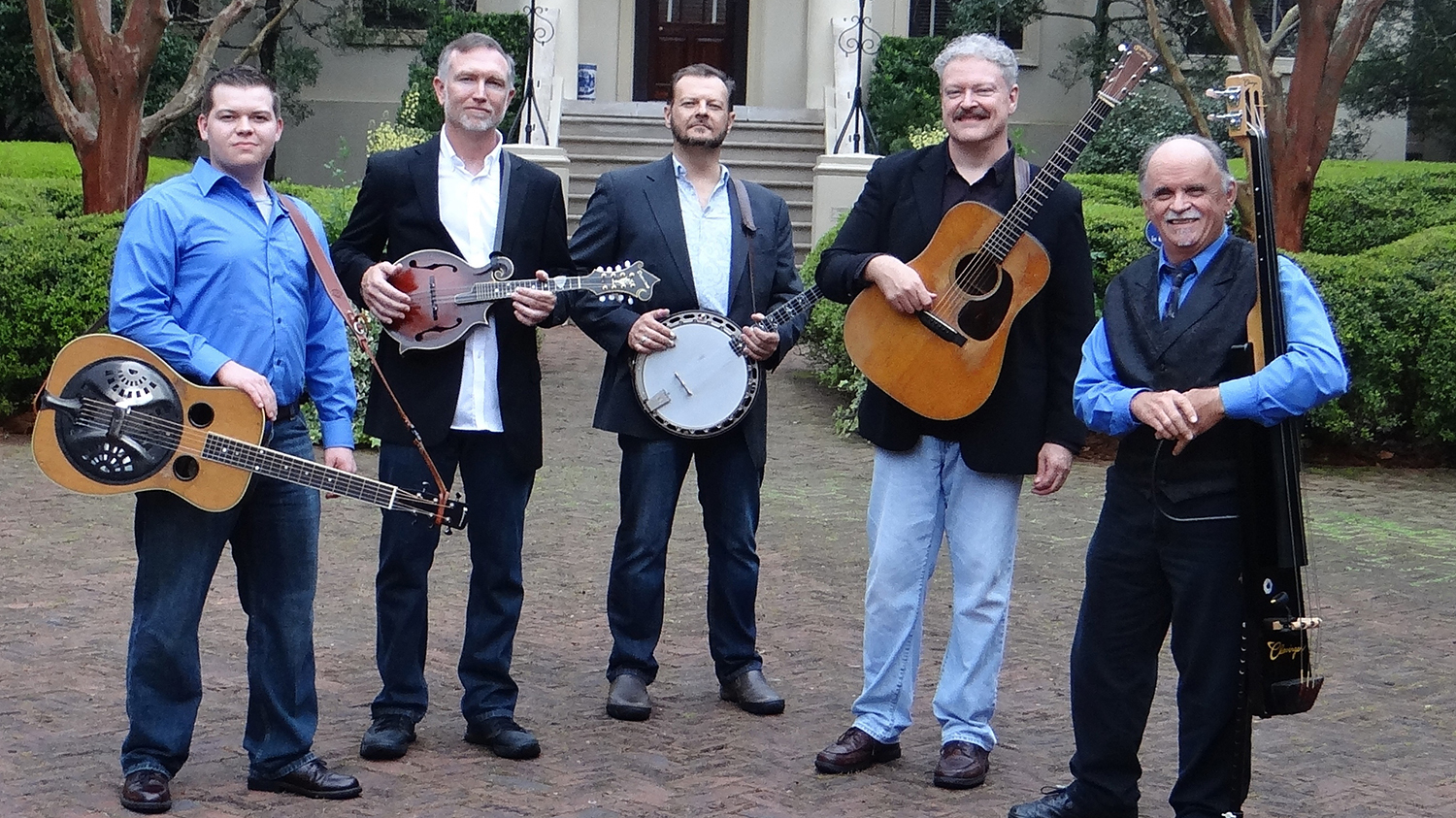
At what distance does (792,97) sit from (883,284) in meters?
15.5

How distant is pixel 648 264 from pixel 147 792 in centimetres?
242

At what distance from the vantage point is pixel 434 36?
63.9 ft

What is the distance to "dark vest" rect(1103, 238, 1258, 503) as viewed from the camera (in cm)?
445

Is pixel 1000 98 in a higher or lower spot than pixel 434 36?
lower

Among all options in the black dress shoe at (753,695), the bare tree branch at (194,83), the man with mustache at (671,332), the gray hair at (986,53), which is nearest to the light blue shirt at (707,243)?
the man with mustache at (671,332)

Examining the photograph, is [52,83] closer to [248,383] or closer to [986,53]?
[248,383]

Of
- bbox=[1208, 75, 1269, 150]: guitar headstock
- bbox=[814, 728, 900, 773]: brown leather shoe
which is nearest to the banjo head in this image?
bbox=[814, 728, 900, 773]: brown leather shoe

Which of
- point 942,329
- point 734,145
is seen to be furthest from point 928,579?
point 734,145

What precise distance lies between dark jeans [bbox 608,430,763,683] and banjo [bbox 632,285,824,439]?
0.15m

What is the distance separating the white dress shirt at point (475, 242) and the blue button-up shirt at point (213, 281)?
568mm

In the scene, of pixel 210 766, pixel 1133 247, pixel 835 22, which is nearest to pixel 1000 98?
pixel 210 766

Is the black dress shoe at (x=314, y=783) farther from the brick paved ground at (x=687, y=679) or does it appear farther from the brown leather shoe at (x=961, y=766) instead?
the brown leather shoe at (x=961, y=766)

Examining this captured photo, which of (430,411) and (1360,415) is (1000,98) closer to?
(430,411)

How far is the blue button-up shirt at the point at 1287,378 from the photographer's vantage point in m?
4.20
